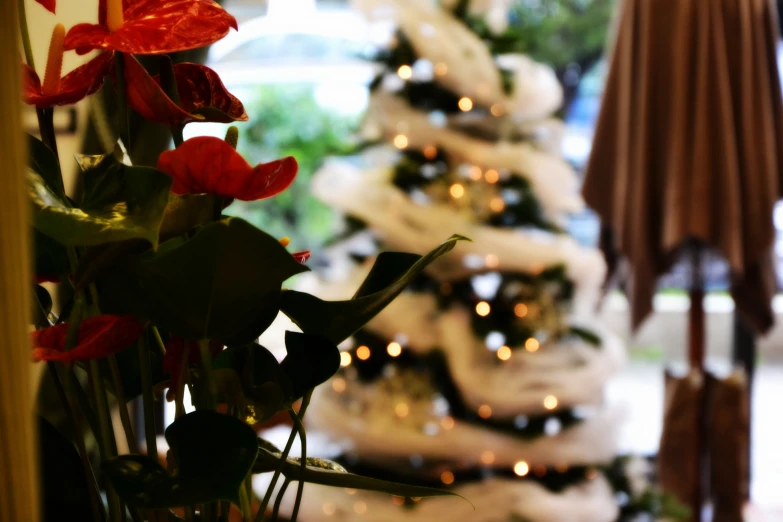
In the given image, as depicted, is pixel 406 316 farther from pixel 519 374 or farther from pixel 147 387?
pixel 147 387

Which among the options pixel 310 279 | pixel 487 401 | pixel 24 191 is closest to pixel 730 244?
pixel 487 401

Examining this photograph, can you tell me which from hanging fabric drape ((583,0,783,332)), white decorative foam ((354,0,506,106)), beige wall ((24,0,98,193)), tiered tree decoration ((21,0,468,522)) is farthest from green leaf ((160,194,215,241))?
hanging fabric drape ((583,0,783,332))

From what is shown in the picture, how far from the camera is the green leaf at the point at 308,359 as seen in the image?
0.35 metres

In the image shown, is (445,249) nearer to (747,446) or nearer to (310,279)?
(310,279)

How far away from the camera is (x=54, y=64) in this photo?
0.35 m

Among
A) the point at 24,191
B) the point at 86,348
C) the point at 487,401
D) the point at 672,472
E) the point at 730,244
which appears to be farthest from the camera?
the point at 672,472

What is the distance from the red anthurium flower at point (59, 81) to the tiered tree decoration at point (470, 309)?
1.28m

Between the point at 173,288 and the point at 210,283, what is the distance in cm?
2

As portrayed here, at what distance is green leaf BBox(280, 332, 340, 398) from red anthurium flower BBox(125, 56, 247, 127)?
0.38ft

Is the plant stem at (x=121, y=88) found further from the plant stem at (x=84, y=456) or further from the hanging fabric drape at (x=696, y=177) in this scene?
the hanging fabric drape at (x=696, y=177)

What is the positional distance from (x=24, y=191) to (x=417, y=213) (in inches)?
57.4

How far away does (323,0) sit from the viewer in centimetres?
375

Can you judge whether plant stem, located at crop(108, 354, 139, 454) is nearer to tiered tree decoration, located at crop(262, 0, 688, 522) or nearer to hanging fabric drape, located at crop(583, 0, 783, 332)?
tiered tree decoration, located at crop(262, 0, 688, 522)

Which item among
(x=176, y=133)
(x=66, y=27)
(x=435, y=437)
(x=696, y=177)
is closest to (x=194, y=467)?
(x=176, y=133)
